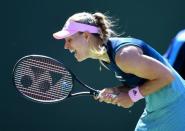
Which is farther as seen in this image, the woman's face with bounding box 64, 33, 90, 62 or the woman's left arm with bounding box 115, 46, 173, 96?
the woman's face with bounding box 64, 33, 90, 62

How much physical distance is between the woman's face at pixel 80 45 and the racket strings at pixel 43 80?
1.40 feet

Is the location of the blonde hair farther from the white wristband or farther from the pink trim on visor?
the white wristband

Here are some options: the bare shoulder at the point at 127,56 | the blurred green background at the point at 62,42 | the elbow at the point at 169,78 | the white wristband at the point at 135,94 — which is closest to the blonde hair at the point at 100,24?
the bare shoulder at the point at 127,56

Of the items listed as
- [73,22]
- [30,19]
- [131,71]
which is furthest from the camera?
[30,19]

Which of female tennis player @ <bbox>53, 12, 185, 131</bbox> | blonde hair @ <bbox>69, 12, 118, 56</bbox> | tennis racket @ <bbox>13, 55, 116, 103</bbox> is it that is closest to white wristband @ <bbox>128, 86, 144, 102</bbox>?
female tennis player @ <bbox>53, 12, 185, 131</bbox>

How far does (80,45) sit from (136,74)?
0.41 meters

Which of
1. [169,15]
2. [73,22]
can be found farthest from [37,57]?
[169,15]

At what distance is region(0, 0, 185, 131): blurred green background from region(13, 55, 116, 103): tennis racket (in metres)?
1.77

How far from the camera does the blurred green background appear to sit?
19.7 feet

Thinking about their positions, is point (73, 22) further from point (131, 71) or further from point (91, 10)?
point (91, 10)

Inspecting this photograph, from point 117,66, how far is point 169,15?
2.61m

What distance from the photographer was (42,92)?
424 cm

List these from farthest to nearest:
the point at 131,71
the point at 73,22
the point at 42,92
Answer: the point at 42,92
the point at 73,22
the point at 131,71

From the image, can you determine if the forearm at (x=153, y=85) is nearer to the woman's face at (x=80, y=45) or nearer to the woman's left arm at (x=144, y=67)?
the woman's left arm at (x=144, y=67)
